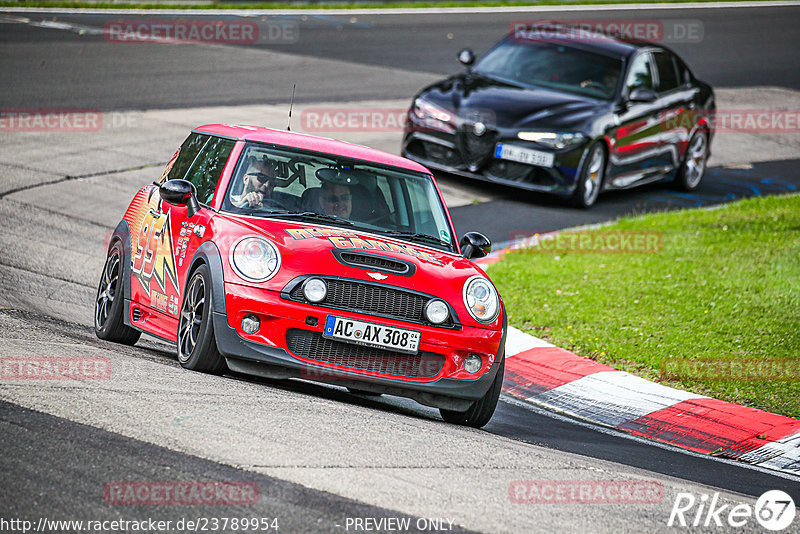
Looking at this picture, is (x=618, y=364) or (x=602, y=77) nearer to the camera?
(x=618, y=364)

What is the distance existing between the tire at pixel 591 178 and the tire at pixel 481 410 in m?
7.33

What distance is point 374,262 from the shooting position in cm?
656

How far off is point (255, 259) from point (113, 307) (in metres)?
1.83

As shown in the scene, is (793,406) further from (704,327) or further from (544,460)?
(544,460)

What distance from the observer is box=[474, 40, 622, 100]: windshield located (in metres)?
14.7

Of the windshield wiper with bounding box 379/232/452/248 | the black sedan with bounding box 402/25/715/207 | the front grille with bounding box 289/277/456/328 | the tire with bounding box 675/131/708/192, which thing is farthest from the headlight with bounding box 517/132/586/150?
the front grille with bounding box 289/277/456/328

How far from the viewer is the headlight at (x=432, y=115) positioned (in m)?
13.9

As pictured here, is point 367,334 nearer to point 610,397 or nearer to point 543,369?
point 610,397

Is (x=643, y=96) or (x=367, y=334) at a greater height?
(x=643, y=96)

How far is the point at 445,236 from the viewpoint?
24.8ft

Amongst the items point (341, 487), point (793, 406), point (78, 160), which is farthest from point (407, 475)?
point (78, 160)

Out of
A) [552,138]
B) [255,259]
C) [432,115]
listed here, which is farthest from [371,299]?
[432,115]

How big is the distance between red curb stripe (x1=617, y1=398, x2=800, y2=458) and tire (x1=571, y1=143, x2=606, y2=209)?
622 cm

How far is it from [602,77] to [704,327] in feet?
19.9
